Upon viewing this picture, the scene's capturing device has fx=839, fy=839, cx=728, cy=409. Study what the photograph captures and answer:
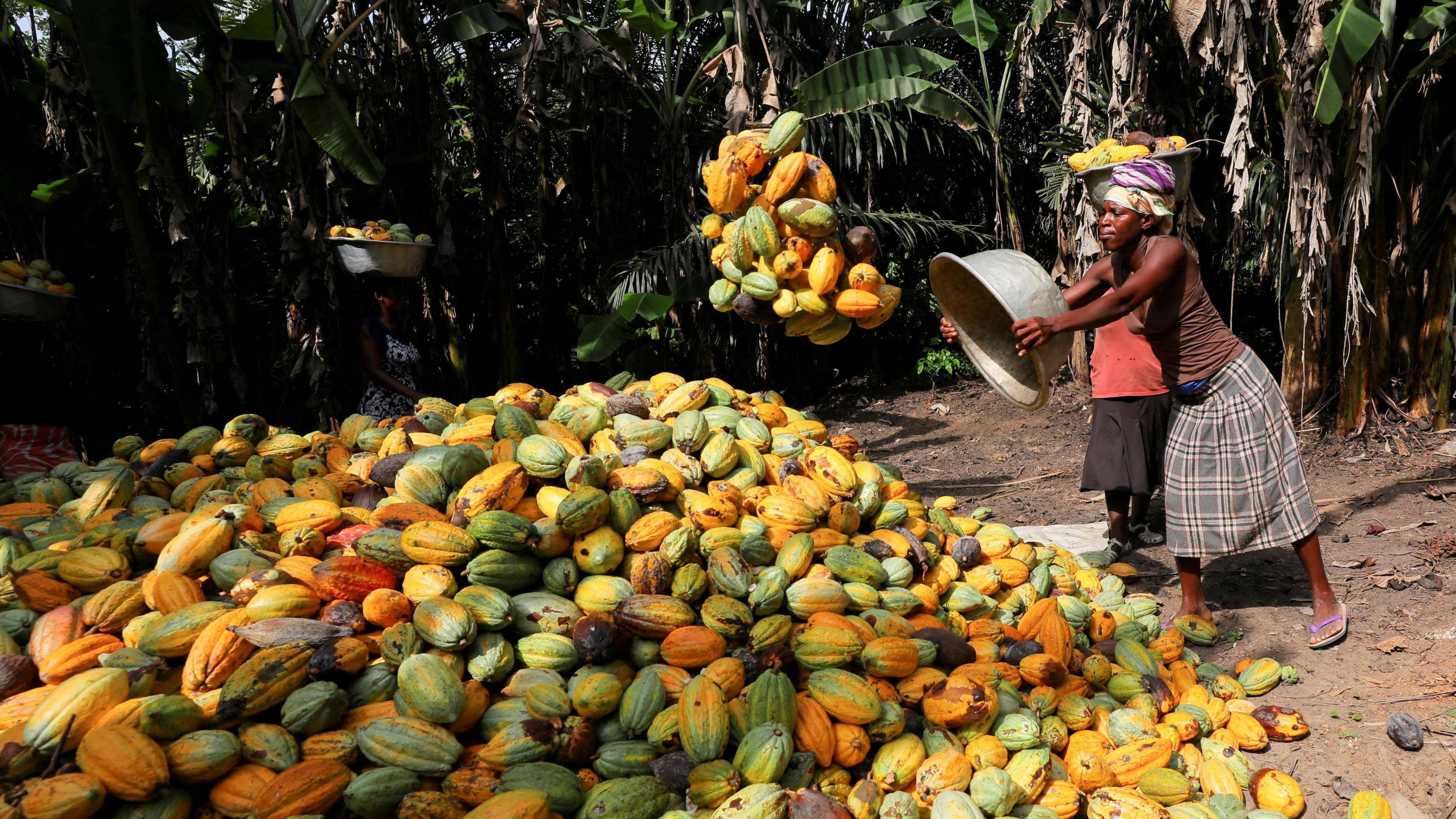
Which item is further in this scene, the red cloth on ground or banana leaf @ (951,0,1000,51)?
banana leaf @ (951,0,1000,51)

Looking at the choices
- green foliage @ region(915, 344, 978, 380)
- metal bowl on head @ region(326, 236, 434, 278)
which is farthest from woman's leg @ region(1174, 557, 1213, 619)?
green foliage @ region(915, 344, 978, 380)

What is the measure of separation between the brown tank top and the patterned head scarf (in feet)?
0.85

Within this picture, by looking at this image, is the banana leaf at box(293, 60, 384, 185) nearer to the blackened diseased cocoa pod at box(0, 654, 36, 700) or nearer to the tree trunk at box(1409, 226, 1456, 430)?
the blackened diseased cocoa pod at box(0, 654, 36, 700)

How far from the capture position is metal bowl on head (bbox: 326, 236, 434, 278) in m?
4.93

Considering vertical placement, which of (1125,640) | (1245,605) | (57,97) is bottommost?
(1245,605)

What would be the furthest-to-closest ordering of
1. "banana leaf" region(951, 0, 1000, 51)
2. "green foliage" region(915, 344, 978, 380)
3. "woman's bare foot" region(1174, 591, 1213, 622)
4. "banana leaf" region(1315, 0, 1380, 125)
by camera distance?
"green foliage" region(915, 344, 978, 380) → "banana leaf" region(951, 0, 1000, 51) → "banana leaf" region(1315, 0, 1380, 125) → "woman's bare foot" region(1174, 591, 1213, 622)

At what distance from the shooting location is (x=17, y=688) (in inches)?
72.9

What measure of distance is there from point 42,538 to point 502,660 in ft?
5.05

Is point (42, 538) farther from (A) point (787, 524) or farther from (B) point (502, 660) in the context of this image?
(A) point (787, 524)

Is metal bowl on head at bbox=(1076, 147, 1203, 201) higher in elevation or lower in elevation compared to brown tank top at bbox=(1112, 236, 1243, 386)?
higher

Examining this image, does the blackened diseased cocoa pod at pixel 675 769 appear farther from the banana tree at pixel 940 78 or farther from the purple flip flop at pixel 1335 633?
the banana tree at pixel 940 78

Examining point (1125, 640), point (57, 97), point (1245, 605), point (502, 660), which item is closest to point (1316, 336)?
point (1245, 605)

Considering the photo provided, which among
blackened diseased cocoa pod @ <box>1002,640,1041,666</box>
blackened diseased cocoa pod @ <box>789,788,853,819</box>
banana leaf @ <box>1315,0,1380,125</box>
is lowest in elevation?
blackened diseased cocoa pod @ <box>1002,640,1041,666</box>

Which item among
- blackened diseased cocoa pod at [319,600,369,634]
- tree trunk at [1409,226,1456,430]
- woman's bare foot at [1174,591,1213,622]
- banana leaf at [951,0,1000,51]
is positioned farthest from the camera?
banana leaf at [951,0,1000,51]
